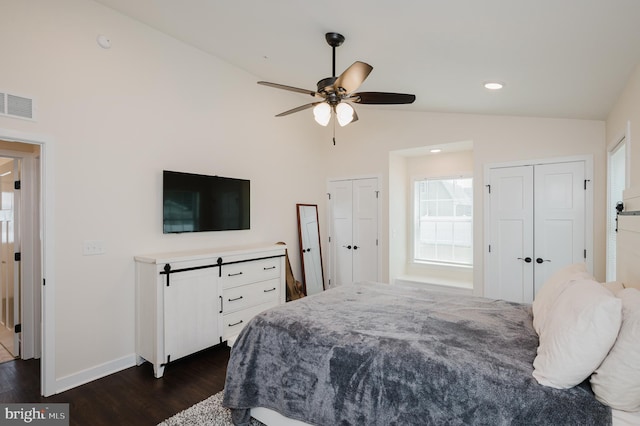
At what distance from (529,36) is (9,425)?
417 cm

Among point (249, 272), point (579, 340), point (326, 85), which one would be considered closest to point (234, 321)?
point (249, 272)

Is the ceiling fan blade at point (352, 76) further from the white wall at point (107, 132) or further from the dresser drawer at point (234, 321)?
the dresser drawer at point (234, 321)

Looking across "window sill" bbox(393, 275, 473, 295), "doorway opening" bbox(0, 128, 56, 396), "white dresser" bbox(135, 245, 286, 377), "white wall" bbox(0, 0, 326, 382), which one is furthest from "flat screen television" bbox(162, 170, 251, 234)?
"window sill" bbox(393, 275, 473, 295)

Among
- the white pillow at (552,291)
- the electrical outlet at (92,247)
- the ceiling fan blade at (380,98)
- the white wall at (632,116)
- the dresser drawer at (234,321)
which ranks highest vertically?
the ceiling fan blade at (380,98)

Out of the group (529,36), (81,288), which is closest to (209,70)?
(81,288)

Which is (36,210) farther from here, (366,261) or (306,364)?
(366,261)

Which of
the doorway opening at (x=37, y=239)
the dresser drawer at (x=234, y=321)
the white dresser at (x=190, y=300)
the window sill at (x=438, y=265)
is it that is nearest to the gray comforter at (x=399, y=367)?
the white dresser at (x=190, y=300)

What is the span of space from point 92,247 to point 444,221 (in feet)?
A: 15.4

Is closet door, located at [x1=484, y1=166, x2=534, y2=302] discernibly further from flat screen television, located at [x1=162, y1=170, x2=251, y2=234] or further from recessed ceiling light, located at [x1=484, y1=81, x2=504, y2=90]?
flat screen television, located at [x1=162, y1=170, x2=251, y2=234]

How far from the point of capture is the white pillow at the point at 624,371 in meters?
1.25

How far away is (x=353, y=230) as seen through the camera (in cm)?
544

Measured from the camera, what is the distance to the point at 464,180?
5160 mm

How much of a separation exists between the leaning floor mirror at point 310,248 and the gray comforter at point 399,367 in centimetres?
261

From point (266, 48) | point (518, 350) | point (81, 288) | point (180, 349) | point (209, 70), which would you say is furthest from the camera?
point (209, 70)
